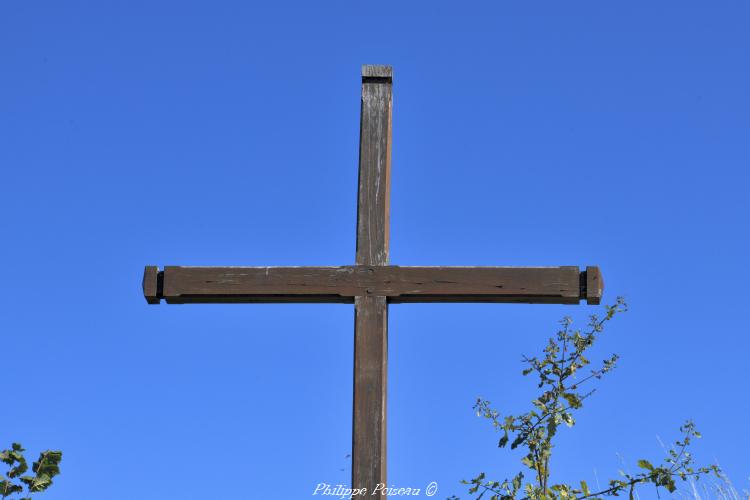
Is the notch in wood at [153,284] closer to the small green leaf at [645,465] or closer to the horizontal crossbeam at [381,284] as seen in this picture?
the horizontal crossbeam at [381,284]

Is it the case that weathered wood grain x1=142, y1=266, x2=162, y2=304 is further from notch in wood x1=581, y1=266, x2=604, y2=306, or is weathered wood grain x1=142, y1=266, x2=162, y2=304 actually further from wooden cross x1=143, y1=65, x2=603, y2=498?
notch in wood x1=581, y1=266, x2=604, y2=306

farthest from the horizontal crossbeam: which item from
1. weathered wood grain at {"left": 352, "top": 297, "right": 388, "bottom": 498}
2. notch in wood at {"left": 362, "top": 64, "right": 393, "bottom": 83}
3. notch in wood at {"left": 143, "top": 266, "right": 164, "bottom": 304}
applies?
notch in wood at {"left": 362, "top": 64, "right": 393, "bottom": 83}

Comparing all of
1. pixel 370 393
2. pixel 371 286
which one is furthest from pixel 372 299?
pixel 370 393

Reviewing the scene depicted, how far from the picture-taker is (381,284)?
17.1 ft

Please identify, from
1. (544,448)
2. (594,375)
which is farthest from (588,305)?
(544,448)

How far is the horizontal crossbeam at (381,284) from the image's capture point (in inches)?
205

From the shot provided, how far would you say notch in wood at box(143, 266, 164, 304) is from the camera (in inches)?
209

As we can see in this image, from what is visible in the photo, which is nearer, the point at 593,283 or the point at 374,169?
the point at 593,283

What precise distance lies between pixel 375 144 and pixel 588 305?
1.28 m

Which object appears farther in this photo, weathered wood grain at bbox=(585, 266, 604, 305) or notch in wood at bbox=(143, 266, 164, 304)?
notch in wood at bbox=(143, 266, 164, 304)

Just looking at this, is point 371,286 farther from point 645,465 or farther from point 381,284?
point 645,465

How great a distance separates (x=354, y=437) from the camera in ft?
16.3

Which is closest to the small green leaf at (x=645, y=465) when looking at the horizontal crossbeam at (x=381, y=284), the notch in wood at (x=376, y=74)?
the horizontal crossbeam at (x=381, y=284)

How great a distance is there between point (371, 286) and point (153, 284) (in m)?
1.03
